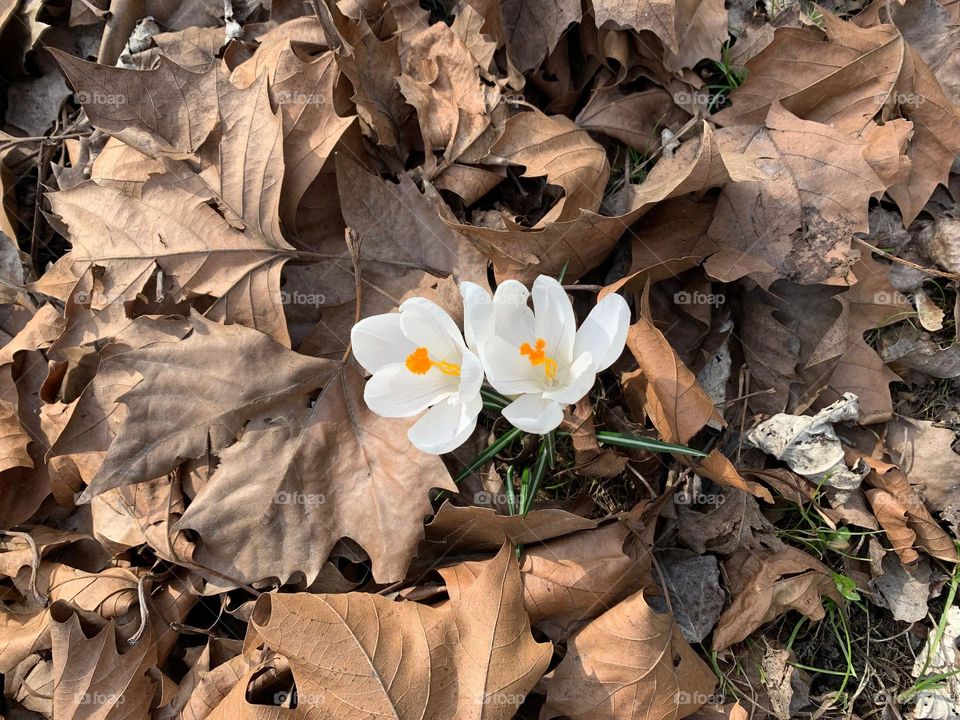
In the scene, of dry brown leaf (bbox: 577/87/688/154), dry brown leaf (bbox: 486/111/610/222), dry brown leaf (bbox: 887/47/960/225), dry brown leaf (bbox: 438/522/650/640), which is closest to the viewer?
dry brown leaf (bbox: 438/522/650/640)

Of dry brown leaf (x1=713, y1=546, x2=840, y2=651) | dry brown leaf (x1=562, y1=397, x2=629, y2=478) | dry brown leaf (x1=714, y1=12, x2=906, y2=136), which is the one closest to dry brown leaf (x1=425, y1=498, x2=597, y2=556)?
dry brown leaf (x1=562, y1=397, x2=629, y2=478)

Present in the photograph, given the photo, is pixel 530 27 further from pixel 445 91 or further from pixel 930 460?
pixel 930 460

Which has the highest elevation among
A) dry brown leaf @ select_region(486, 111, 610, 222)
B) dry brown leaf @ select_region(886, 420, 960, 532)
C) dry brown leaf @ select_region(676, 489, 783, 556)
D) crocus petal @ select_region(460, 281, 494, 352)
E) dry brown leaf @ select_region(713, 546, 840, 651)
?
dry brown leaf @ select_region(486, 111, 610, 222)

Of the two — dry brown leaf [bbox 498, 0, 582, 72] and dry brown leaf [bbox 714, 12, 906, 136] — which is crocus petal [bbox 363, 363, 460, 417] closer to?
dry brown leaf [bbox 498, 0, 582, 72]

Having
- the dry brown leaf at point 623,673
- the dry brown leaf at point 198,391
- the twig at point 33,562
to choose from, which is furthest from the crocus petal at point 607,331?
the twig at point 33,562

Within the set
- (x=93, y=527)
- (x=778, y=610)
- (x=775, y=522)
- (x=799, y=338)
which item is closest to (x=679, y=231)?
(x=799, y=338)

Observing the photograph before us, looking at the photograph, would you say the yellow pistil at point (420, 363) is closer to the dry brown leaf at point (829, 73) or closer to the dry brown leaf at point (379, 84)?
the dry brown leaf at point (379, 84)

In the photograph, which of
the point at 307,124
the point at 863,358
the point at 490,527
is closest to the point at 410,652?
the point at 490,527

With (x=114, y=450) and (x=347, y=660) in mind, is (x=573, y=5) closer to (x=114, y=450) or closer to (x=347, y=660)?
(x=114, y=450)
